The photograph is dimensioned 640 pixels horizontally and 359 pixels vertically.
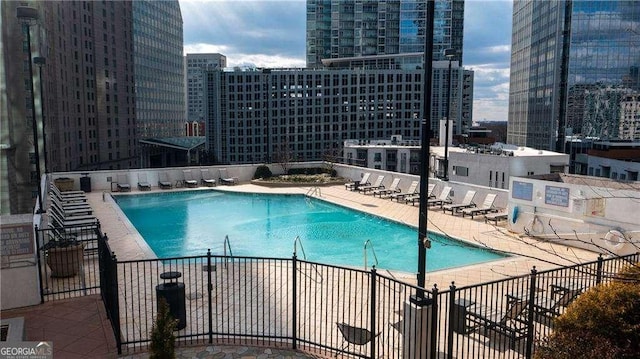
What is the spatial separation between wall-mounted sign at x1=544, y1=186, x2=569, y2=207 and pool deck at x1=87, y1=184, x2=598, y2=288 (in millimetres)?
1333

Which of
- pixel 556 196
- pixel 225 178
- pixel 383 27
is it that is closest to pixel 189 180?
pixel 225 178

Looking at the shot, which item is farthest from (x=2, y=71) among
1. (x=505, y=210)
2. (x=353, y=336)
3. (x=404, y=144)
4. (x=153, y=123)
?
(x=153, y=123)

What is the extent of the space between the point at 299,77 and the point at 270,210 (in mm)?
90792

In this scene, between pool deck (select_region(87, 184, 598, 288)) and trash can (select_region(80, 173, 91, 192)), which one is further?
trash can (select_region(80, 173, 91, 192))

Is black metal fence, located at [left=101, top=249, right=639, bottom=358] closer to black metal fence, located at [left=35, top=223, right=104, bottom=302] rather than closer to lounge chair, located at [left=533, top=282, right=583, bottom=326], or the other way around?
lounge chair, located at [left=533, top=282, right=583, bottom=326]

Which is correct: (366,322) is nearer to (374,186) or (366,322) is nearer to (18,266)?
(18,266)

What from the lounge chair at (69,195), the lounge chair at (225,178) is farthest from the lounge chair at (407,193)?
the lounge chair at (69,195)

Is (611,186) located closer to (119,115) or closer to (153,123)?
(119,115)

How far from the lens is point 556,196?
1535 centimetres

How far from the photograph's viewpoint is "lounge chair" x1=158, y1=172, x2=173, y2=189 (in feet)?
93.7

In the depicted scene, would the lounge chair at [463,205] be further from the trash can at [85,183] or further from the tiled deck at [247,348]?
the trash can at [85,183]

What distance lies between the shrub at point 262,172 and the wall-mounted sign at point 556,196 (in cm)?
1893

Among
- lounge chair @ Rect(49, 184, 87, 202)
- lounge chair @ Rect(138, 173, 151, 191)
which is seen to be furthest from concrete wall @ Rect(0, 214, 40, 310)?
lounge chair @ Rect(138, 173, 151, 191)

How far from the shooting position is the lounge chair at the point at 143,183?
91.0ft
